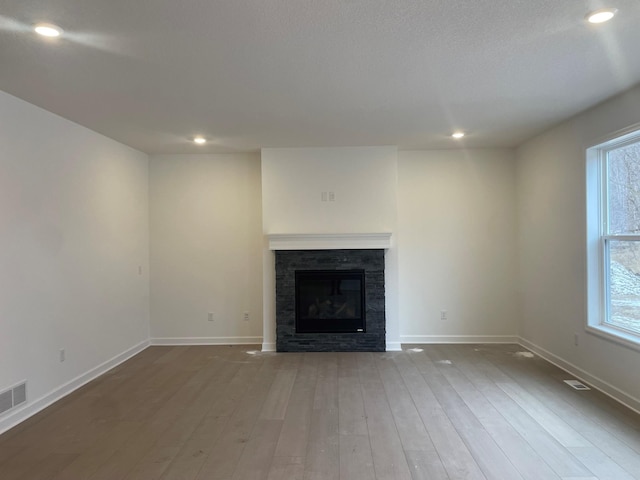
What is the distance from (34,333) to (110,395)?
32.9 inches

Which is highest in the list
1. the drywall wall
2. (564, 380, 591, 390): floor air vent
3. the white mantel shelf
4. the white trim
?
the drywall wall

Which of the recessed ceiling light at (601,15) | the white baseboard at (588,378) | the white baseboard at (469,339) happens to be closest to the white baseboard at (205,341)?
the white baseboard at (469,339)

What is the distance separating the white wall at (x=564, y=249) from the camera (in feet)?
10.3

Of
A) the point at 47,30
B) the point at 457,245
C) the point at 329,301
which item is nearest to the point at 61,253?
the point at 47,30

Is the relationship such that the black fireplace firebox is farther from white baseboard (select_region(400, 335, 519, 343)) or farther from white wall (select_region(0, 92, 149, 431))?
white wall (select_region(0, 92, 149, 431))

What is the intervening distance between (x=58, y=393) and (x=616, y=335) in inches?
186

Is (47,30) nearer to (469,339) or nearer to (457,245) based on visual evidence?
(457,245)

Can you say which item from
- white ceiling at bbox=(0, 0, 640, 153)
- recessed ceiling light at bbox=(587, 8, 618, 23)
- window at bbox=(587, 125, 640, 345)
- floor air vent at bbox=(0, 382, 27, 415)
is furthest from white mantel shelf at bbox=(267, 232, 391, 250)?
recessed ceiling light at bbox=(587, 8, 618, 23)

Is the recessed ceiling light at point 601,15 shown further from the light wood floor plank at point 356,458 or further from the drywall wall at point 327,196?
the drywall wall at point 327,196

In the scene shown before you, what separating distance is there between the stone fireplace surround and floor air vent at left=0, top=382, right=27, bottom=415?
2.48 m

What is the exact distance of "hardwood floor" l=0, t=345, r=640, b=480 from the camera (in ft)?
7.50

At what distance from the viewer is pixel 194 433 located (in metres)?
2.73

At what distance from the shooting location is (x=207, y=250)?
5098mm

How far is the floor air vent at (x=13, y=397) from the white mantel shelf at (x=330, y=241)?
2660 mm
